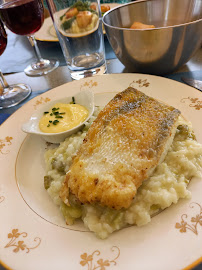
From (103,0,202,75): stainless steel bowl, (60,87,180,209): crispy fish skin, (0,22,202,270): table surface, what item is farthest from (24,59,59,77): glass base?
(60,87,180,209): crispy fish skin

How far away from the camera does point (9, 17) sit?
128 inches

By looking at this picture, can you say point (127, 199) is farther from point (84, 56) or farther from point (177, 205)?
point (84, 56)

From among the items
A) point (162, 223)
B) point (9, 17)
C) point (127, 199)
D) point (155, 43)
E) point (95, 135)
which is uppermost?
point (9, 17)

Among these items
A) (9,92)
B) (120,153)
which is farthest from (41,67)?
(120,153)

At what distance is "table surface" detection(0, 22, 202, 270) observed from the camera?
3178mm

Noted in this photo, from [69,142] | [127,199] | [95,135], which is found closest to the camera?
[127,199]

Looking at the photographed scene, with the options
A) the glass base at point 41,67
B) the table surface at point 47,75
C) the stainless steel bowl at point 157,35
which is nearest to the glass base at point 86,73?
the table surface at point 47,75

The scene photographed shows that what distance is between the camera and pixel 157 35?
259 cm

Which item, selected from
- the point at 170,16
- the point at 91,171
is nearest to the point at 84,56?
the point at 170,16

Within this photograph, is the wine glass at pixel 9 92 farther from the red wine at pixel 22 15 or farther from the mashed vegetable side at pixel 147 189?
the mashed vegetable side at pixel 147 189

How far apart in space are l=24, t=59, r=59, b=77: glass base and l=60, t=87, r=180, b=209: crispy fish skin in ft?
7.44

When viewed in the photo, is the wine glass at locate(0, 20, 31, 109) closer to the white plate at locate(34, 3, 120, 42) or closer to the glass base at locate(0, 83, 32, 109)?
the glass base at locate(0, 83, 32, 109)

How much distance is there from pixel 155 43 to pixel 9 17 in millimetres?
2090

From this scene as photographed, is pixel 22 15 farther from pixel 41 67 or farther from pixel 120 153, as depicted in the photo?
pixel 120 153
